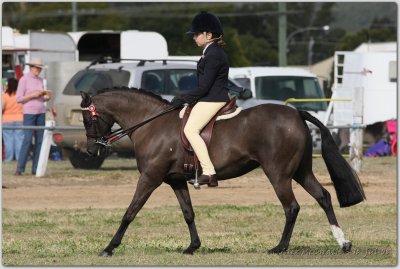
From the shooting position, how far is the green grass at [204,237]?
10992mm

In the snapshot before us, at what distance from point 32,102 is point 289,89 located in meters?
8.08

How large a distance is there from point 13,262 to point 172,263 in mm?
1594

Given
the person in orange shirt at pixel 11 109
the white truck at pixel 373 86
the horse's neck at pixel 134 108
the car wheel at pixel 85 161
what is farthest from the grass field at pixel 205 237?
the white truck at pixel 373 86

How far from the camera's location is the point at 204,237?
13.2 meters

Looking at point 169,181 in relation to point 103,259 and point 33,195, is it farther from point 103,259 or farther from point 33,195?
point 33,195

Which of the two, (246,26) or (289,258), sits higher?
(289,258)

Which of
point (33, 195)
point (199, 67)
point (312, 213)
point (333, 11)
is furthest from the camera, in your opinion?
point (333, 11)

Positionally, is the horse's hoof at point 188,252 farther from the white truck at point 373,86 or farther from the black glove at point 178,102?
the white truck at point 373,86

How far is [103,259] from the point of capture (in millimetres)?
11117

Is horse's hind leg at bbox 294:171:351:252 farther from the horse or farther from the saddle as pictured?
the saddle

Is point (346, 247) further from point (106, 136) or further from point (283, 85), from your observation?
point (283, 85)

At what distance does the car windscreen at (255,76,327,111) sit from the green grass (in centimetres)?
1070

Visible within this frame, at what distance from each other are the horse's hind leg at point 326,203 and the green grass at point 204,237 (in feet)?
0.44

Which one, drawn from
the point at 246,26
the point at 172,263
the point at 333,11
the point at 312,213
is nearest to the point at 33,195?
the point at 312,213
